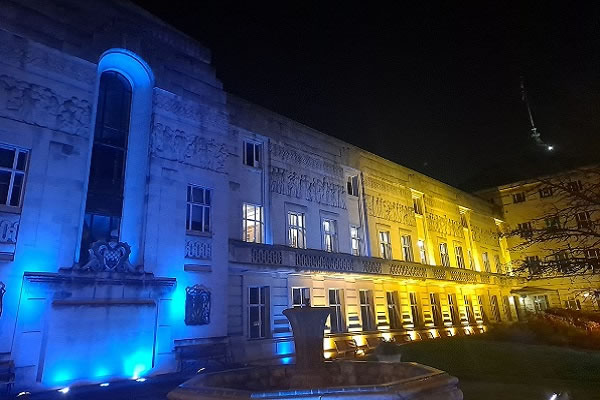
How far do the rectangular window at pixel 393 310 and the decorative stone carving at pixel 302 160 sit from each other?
902cm

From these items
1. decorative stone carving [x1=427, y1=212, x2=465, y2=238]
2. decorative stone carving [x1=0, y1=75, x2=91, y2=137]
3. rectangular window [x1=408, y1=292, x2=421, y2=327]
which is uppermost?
decorative stone carving [x1=0, y1=75, x2=91, y2=137]

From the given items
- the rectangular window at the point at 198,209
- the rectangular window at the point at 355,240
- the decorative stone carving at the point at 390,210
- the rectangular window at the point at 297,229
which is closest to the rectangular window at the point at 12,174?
the rectangular window at the point at 198,209

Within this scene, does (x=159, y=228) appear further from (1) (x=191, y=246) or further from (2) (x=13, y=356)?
(2) (x=13, y=356)

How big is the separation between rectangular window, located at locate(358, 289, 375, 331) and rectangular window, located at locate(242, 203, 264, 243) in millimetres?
8155

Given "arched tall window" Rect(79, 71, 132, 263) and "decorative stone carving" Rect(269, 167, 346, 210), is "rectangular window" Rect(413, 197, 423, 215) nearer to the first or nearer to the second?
"decorative stone carving" Rect(269, 167, 346, 210)

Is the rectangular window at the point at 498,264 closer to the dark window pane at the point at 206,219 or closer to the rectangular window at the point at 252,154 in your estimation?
the rectangular window at the point at 252,154

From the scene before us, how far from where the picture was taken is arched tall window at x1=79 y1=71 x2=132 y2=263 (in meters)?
14.5

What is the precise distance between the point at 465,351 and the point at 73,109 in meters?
19.9

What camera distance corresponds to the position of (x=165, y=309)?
14.7 metres

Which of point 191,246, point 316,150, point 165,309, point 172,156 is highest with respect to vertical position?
point 316,150

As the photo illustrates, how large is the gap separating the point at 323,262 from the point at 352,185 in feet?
26.2

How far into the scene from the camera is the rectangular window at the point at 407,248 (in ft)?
93.2

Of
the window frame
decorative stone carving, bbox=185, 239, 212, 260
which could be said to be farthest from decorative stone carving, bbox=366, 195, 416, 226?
the window frame

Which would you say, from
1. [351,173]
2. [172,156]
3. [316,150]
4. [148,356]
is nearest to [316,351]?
[148,356]
